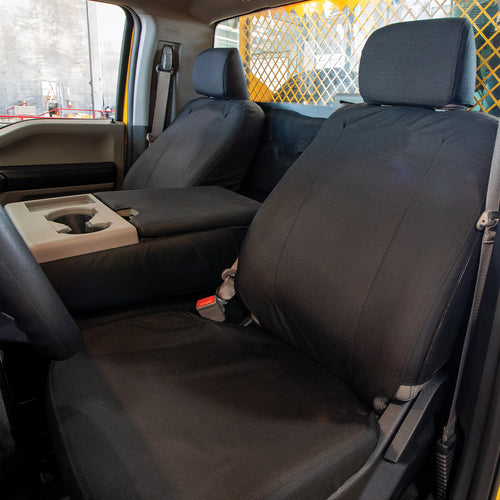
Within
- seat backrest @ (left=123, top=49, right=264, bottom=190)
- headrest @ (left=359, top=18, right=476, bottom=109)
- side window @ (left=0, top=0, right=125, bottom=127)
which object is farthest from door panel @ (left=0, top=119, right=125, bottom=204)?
side window @ (left=0, top=0, right=125, bottom=127)

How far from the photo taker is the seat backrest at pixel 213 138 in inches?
63.4

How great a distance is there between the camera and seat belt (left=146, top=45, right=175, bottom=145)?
81.9 inches

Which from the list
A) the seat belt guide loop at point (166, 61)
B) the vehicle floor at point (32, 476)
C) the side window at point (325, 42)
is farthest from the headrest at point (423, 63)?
the seat belt guide loop at point (166, 61)

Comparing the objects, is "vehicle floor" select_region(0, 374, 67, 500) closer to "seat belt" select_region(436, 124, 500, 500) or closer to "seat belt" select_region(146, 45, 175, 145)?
"seat belt" select_region(436, 124, 500, 500)

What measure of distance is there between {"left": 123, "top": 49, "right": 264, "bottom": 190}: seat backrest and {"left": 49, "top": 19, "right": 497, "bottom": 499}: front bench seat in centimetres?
64

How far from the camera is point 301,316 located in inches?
35.5

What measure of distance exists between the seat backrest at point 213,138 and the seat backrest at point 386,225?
62 centimetres

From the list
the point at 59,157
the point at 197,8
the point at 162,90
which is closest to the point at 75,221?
the point at 59,157

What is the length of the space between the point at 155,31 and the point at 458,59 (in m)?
1.69

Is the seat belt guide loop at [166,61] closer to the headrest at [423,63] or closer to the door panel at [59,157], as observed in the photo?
the door panel at [59,157]

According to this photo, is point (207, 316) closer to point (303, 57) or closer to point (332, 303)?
point (332, 303)

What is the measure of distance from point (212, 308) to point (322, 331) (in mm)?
365

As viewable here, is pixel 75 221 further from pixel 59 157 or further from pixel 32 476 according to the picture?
pixel 59 157

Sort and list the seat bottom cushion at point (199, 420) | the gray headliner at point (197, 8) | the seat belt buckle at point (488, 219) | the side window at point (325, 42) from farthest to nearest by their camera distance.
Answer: the gray headliner at point (197, 8)
the side window at point (325, 42)
the seat belt buckle at point (488, 219)
the seat bottom cushion at point (199, 420)
